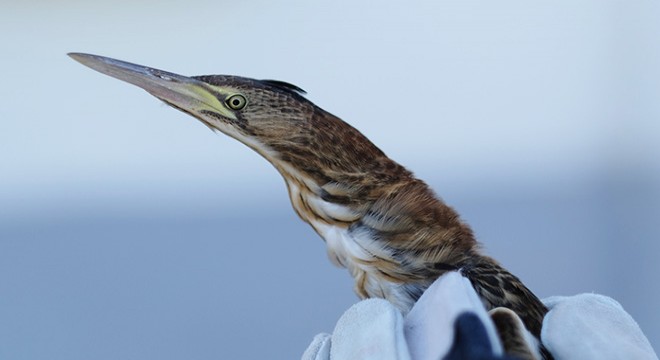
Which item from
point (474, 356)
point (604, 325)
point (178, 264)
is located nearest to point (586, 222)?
point (178, 264)

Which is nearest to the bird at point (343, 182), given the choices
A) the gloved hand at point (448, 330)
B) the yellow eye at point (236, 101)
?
the yellow eye at point (236, 101)

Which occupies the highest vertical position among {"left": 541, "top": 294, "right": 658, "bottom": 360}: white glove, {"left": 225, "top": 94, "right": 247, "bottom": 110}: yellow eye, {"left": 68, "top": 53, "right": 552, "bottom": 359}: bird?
{"left": 225, "top": 94, "right": 247, "bottom": 110}: yellow eye

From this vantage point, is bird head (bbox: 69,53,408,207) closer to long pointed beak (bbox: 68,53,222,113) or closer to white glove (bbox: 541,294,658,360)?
long pointed beak (bbox: 68,53,222,113)

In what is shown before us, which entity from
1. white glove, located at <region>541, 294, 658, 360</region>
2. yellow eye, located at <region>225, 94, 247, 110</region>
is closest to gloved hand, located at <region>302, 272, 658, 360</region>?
white glove, located at <region>541, 294, 658, 360</region>

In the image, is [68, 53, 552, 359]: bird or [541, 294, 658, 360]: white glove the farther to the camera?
[68, 53, 552, 359]: bird

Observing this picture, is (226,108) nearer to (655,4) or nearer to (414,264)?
(414,264)

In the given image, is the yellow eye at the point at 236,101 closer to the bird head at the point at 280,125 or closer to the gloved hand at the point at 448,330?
the bird head at the point at 280,125

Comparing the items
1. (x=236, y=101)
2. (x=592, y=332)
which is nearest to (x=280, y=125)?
(x=236, y=101)
